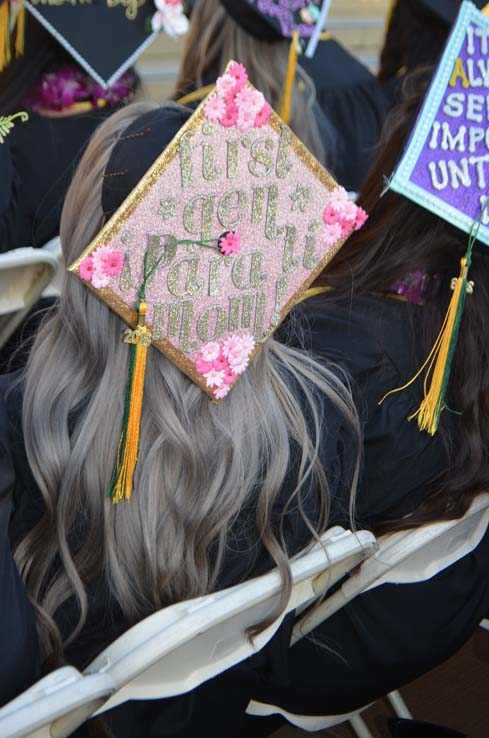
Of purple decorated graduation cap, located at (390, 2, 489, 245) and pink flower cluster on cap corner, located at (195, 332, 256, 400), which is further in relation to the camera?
purple decorated graduation cap, located at (390, 2, 489, 245)

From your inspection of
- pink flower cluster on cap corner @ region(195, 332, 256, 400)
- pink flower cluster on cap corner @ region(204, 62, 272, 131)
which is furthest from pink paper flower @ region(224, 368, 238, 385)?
pink flower cluster on cap corner @ region(204, 62, 272, 131)

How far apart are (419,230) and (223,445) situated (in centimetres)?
53

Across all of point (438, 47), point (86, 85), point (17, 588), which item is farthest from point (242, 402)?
point (438, 47)

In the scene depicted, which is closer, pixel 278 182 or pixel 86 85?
pixel 278 182

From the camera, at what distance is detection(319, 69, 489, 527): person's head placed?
146 cm

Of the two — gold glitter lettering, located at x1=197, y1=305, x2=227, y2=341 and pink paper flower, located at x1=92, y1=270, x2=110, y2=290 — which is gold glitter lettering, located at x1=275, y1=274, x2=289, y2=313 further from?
pink paper flower, located at x1=92, y1=270, x2=110, y2=290

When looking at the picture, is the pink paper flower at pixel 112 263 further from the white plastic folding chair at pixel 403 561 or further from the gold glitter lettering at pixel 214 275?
the white plastic folding chair at pixel 403 561

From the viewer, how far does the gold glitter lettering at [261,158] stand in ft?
3.88

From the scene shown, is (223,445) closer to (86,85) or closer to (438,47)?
(86,85)

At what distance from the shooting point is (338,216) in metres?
1.28

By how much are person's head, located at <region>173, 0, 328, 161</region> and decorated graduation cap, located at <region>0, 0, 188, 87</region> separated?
0.30 ft

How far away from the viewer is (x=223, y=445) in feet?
4.05

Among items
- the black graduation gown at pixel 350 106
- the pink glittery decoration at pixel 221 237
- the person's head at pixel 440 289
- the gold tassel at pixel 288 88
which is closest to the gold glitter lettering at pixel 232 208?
the pink glittery decoration at pixel 221 237

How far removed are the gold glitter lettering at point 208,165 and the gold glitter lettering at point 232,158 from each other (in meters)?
0.02
